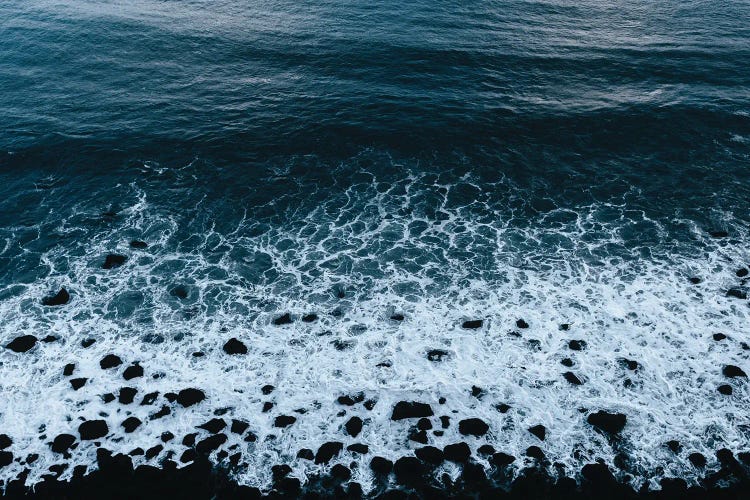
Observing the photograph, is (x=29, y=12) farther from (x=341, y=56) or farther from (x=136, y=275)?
(x=136, y=275)

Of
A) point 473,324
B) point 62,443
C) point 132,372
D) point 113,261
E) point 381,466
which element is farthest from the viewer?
point 113,261

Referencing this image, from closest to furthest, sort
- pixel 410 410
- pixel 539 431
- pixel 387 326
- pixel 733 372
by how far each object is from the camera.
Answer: pixel 539 431
pixel 410 410
pixel 733 372
pixel 387 326

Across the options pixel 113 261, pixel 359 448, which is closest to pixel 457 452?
pixel 359 448

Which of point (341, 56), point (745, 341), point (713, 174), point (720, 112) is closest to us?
point (745, 341)

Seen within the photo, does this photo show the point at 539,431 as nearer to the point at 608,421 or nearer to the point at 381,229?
the point at 608,421

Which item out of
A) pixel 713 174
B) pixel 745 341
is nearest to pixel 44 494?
pixel 745 341

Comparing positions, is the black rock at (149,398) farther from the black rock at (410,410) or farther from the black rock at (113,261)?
the black rock at (410,410)

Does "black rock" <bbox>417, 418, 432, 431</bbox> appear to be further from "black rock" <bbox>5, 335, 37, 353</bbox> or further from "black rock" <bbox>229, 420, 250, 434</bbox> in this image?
"black rock" <bbox>5, 335, 37, 353</bbox>
